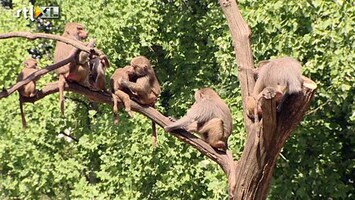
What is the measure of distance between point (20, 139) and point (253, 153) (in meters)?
7.37

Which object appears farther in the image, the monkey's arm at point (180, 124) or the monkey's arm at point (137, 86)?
the monkey's arm at point (137, 86)

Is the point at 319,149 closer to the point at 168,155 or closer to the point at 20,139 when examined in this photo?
the point at 168,155

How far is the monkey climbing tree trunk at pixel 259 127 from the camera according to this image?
19.9 ft

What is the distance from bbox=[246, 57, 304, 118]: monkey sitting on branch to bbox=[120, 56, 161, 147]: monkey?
110 centimetres

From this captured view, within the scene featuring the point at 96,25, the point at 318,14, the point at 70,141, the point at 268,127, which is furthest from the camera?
the point at 70,141

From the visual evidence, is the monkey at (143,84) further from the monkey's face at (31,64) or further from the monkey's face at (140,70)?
the monkey's face at (31,64)

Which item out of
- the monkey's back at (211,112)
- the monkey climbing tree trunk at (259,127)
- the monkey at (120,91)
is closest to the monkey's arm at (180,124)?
the monkey's back at (211,112)

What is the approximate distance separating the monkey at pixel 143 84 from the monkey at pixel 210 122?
1.23 feet

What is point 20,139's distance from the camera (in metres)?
12.9

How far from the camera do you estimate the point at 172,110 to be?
1177 cm

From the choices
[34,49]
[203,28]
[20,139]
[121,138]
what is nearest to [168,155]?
[121,138]

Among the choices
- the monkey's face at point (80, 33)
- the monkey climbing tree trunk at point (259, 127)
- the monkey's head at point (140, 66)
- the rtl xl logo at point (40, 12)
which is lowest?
the monkey climbing tree trunk at point (259, 127)

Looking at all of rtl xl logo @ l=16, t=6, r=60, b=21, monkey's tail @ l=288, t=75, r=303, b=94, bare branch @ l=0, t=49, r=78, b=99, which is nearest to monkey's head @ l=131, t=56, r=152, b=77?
bare branch @ l=0, t=49, r=78, b=99

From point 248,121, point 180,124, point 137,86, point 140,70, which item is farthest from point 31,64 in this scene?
point 248,121
